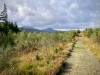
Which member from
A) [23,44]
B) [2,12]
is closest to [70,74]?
[23,44]

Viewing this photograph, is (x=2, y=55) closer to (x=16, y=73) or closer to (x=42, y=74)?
(x=16, y=73)

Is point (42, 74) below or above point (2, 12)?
below

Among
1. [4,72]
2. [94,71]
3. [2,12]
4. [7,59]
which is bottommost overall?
[94,71]

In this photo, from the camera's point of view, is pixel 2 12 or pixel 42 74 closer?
pixel 42 74

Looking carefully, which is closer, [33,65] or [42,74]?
[42,74]

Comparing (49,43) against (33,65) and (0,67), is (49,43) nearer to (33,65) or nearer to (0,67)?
(33,65)

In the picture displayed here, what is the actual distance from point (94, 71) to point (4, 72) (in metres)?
8.40

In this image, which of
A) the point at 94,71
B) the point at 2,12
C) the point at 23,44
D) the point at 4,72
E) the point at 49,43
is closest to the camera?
the point at 4,72

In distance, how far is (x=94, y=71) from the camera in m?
13.1

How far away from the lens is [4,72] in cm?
958

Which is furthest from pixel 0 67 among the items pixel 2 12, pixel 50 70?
pixel 2 12

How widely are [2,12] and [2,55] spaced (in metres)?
73.2

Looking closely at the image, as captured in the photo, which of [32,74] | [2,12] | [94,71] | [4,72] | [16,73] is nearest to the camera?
[4,72]

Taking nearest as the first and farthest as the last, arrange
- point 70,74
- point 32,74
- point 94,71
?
point 32,74 < point 70,74 < point 94,71
